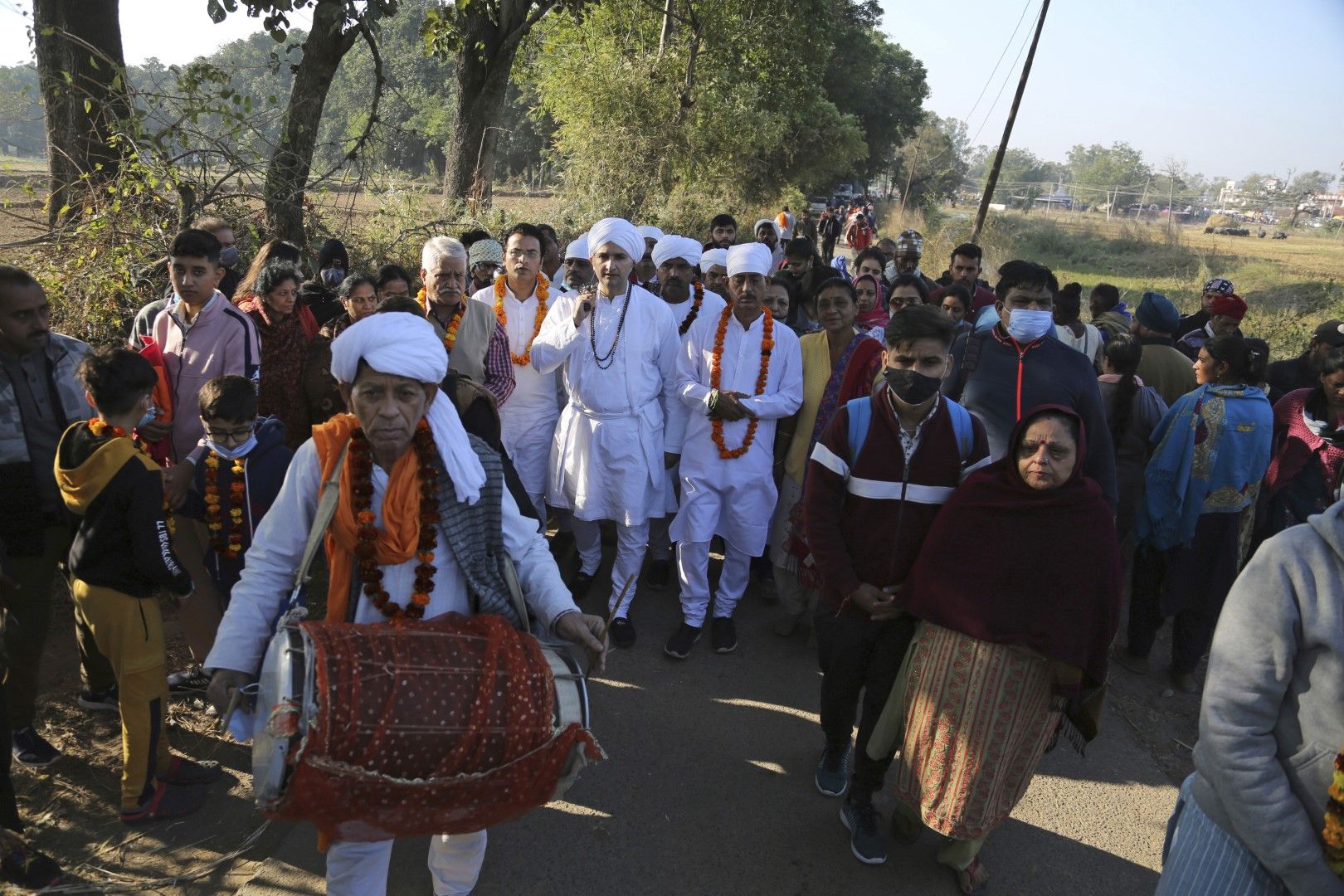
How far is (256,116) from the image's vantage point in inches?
267

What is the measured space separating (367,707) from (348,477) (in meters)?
0.63

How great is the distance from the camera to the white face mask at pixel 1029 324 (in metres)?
3.99

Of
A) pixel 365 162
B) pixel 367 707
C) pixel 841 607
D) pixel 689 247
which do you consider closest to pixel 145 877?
pixel 367 707

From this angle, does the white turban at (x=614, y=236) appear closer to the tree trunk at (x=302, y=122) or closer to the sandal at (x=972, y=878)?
the tree trunk at (x=302, y=122)

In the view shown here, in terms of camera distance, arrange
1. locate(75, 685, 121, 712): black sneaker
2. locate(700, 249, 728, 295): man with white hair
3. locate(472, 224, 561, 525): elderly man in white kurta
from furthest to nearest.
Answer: locate(700, 249, 728, 295): man with white hair, locate(472, 224, 561, 525): elderly man in white kurta, locate(75, 685, 121, 712): black sneaker

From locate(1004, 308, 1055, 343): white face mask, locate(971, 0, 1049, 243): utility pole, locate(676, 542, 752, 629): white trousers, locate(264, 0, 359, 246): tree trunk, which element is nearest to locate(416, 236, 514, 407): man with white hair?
locate(676, 542, 752, 629): white trousers

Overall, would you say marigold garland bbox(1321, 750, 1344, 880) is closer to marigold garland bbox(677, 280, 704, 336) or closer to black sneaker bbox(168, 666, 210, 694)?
Answer: black sneaker bbox(168, 666, 210, 694)

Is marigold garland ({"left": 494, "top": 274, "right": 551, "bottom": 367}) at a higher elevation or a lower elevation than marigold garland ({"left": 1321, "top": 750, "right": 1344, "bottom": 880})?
higher

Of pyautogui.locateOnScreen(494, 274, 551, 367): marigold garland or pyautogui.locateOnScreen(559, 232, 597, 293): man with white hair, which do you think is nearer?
pyautogui.locateOnScreen(494, 274, 551, 367): marigold garland

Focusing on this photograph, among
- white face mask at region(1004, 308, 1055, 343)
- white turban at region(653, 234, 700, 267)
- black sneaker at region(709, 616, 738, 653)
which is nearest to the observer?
white face mask at region(1004, 308, 1055, 343)

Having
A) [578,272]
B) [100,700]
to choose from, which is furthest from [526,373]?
[100,700]

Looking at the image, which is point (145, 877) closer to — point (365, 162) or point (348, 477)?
point (348, 477)

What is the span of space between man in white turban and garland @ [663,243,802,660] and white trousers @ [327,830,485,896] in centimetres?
216

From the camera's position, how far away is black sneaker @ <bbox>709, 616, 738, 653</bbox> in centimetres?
486
